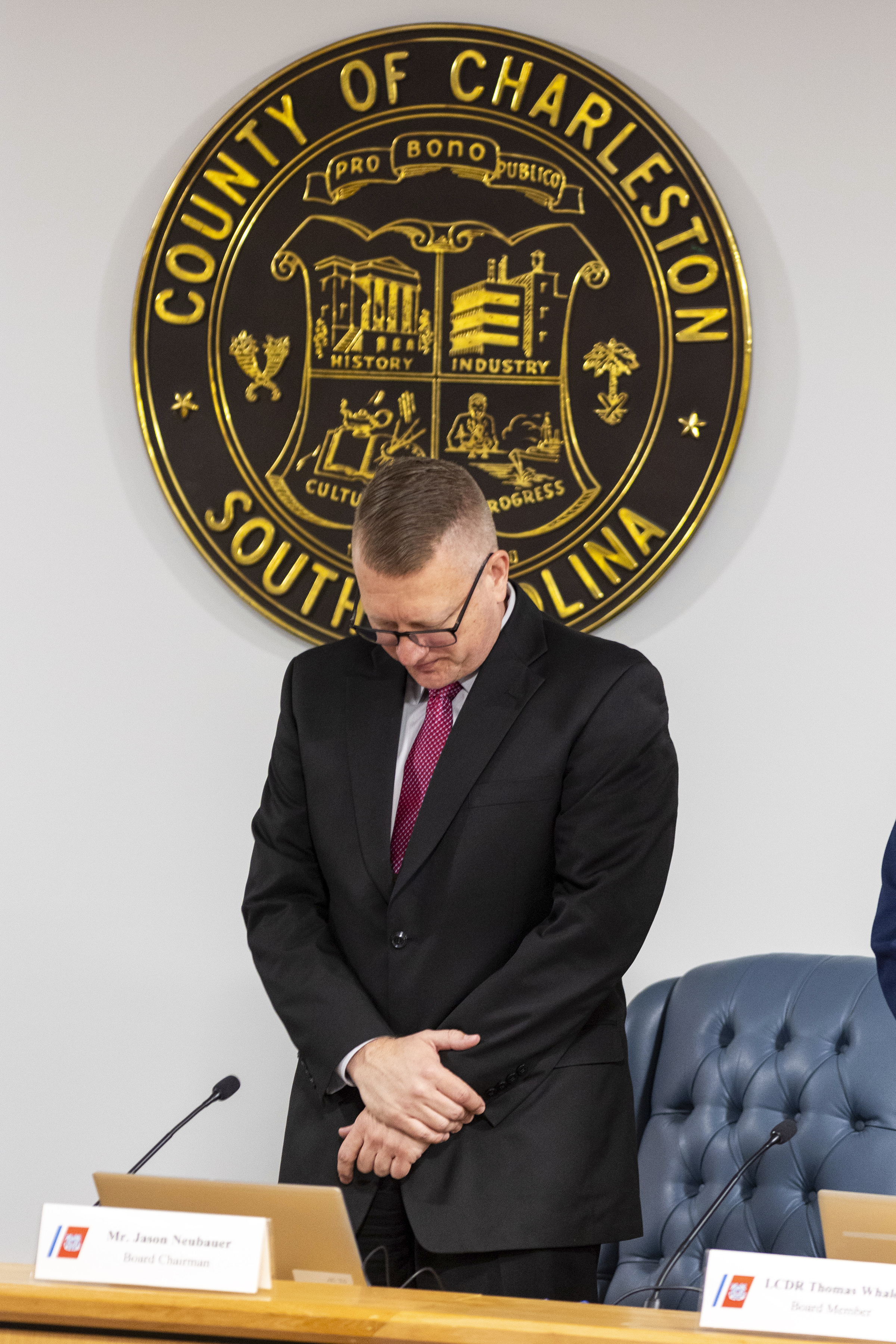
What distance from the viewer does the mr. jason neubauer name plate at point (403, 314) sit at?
2904 millimetres

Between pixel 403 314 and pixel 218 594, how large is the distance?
2.30 ft

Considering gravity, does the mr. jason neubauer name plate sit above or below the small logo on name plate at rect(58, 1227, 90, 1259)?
above

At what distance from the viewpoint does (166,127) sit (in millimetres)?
2984

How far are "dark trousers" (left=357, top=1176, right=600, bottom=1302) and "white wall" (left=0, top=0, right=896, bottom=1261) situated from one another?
3.30 feet

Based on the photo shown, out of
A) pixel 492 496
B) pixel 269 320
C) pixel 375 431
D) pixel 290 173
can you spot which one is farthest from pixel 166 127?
pixel 492 496

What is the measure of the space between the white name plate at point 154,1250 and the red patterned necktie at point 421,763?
73 centimetres

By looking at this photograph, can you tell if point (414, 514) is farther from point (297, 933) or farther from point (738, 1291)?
point (738, 1291)

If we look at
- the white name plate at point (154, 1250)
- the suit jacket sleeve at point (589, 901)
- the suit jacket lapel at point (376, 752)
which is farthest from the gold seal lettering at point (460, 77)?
the white name plate at point (154, 1250)

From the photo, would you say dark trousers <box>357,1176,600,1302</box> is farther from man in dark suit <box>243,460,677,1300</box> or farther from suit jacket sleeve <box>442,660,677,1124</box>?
suit jacket sleeve <box>442,660,677,1124</box>

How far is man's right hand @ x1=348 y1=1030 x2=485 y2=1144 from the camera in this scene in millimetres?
1890

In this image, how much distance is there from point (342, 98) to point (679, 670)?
4.51 ft

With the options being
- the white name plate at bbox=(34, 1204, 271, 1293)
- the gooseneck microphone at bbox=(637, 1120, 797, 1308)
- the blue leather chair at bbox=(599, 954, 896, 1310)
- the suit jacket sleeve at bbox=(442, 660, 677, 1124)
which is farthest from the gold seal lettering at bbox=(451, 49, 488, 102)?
the white name plate at bbox=(34, 1204, 271, 1293)

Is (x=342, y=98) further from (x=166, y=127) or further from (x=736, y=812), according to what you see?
(x=736, y=812)

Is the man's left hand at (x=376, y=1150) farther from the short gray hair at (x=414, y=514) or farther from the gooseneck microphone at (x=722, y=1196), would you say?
the short gray hair at (x=414, y=514)
